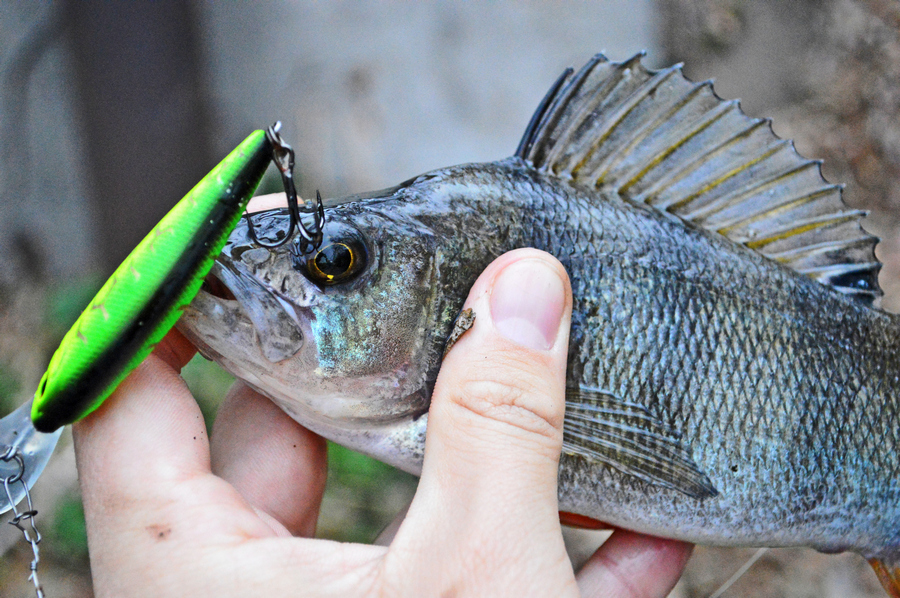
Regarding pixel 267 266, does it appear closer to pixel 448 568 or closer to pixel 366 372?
pixel 366 372

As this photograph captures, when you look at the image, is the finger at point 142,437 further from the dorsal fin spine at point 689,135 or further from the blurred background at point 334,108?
the blurred background at point 334,108

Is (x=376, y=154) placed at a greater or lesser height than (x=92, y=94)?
greater

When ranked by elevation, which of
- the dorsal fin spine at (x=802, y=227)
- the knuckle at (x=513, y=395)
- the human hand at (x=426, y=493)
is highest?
the dorsal fin spine at (x=802, y=227)

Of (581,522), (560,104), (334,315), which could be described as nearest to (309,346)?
(334,315)

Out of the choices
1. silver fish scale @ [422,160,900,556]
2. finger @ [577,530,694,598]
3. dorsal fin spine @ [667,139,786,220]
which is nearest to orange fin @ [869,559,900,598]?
silver fish scale @ [422,160,900,556]

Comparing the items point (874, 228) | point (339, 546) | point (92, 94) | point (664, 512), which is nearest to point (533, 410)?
point (339, 546)

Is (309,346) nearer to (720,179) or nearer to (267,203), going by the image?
(267,203)

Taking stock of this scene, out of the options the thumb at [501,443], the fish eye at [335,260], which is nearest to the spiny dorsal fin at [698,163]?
the thumb at [501,443]
